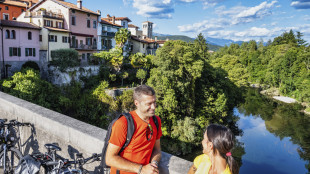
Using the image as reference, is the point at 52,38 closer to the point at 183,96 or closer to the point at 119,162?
the point at 183,96

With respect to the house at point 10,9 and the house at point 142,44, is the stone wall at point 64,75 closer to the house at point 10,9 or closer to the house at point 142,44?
the house at point 10,9

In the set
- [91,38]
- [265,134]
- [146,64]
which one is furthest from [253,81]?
[91,38]

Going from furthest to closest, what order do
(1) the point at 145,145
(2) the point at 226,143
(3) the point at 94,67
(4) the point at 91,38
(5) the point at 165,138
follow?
(4) the point at 91,38 → (3) the point at 94,67 → (5) the point at 165,138 → (1) the point at 145,145 → (2) the point at 226,143

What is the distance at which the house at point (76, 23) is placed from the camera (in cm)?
3025

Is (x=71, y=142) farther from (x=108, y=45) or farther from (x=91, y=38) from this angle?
(x=108, y=45)

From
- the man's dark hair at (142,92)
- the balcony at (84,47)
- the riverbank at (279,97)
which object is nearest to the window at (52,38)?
the balcony at (84,47)

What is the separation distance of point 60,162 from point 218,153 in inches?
74.1

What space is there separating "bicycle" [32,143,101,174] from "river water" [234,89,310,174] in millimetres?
19778

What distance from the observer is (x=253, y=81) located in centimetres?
6738

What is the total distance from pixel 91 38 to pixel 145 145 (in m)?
35.0

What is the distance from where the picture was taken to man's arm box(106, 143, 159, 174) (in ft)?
7.47

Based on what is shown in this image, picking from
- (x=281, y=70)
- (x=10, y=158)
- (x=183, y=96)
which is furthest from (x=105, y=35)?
(x=281, y=70)

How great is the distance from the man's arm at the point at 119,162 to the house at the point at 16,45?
25.6m

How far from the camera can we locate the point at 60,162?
2.85 m
